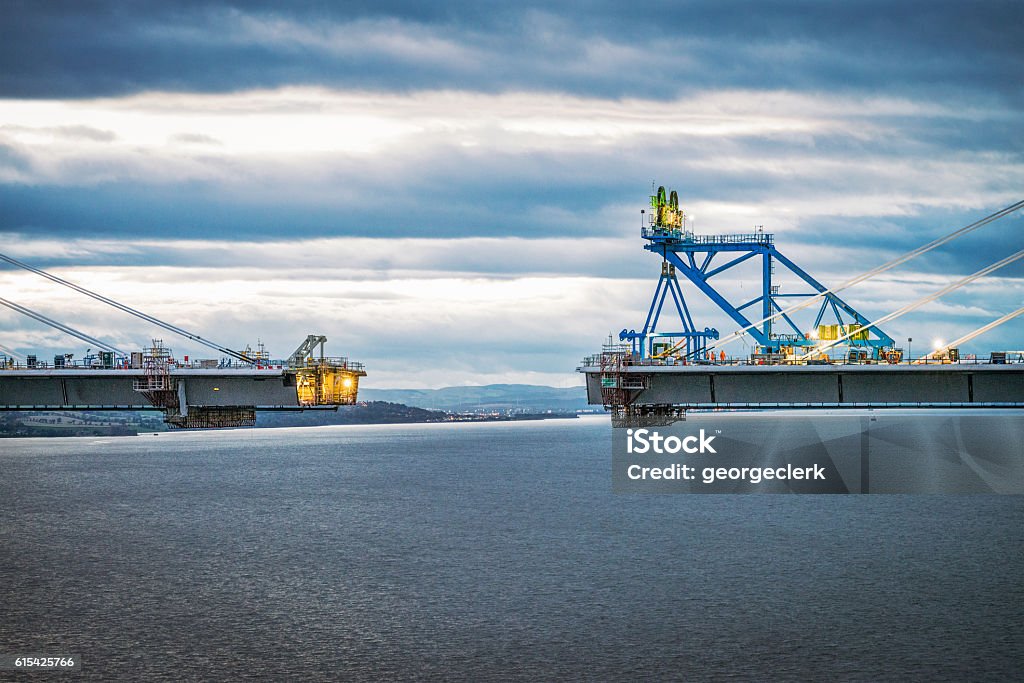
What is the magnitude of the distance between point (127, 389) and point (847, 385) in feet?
246

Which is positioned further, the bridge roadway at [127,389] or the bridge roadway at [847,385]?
the bridge roadway at [127,389]

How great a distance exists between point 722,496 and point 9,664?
177 ft

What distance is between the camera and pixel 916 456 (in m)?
128

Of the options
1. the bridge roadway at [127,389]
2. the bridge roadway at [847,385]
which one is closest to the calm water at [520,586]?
the bridge roadway at [847,385]

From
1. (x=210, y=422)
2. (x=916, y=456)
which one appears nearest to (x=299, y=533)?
(x=210, y=422)

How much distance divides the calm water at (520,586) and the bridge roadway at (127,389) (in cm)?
4464

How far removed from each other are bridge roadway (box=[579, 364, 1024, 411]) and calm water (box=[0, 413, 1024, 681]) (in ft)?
66.1

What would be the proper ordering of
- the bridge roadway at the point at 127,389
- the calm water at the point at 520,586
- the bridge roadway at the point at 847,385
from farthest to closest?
the bridge roadway at the point at 127,389
the bridge roadway at the point at 847,385
the calm water at the point at 520,586

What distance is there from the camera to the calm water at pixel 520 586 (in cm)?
2878

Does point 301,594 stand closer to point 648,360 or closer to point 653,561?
point 653,561

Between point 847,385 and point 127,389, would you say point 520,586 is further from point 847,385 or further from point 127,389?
point 127,389

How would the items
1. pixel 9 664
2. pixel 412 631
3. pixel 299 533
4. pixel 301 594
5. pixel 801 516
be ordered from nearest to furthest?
pixel 9 664, pixel 412 631, pixel 301 594, pixel 299 533, pixel 801 516

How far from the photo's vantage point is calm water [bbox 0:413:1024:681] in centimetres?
2878

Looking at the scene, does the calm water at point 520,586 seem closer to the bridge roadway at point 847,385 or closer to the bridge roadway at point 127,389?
the bridge roadway at point 847,385
